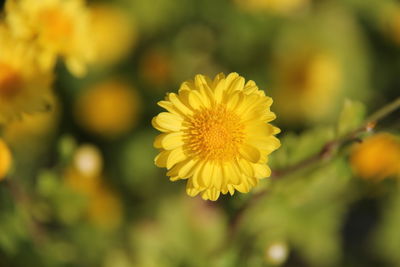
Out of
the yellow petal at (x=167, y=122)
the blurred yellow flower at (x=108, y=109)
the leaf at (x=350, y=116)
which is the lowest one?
the yellow petal at (x=167, y=122)

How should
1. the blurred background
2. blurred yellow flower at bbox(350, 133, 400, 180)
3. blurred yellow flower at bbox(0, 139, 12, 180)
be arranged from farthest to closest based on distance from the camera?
the blurred background → blurred yellow flower at bbox(350, 133, 400, 180) → blurred yellow flower at bbox(0, 139, 12, 180)

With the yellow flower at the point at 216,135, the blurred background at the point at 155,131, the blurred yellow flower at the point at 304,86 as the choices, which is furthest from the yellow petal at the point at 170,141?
the blurred yellow flower at the point at 304,86

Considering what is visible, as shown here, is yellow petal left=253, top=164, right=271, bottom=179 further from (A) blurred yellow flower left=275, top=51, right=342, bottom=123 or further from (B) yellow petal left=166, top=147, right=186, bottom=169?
(A) blurred yellow flower left=275, top=51, right=342, bottom=123

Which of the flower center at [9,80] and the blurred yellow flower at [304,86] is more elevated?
the blurred yellow flower at [304,86]

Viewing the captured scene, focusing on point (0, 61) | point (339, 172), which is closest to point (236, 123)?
point (339, 172)

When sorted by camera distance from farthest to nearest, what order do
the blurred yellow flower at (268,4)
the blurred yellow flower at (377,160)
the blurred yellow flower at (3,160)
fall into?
the blurred yellow flower at (268,4) → the blurred yellow flower at (377,160) → the blurred yellow flower at (3,160)

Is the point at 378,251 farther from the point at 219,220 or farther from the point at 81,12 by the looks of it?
the point at 81,12

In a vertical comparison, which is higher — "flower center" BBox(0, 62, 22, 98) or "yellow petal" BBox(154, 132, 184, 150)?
"flower center" BBox(0, 62, 22, 98)

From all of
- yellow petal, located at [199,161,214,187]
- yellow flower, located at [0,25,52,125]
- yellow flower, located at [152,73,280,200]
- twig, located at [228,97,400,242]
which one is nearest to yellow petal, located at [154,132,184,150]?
yellow flower, located at [152,73,280,200]

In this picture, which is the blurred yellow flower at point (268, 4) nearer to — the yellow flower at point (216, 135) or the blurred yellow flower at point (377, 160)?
the blurred yellow flower at point (377, 160)
